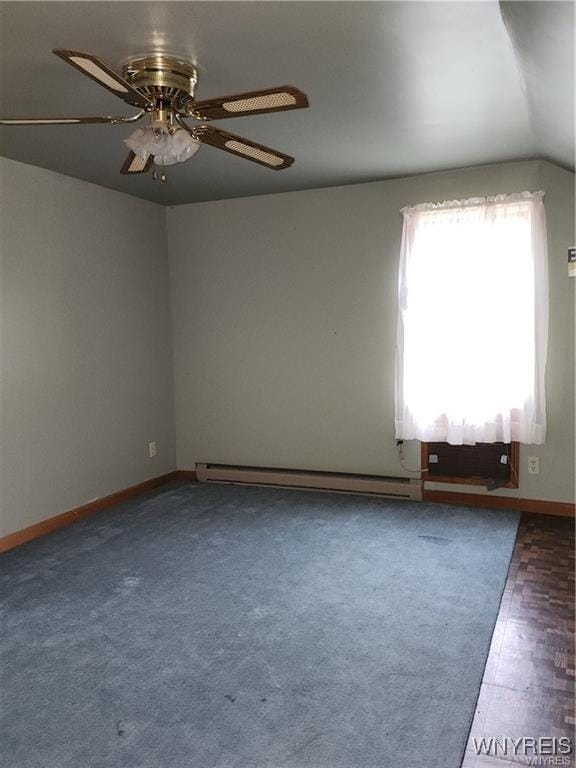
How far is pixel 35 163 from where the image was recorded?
3.85 metres

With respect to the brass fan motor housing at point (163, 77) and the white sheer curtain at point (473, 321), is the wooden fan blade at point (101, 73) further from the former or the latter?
the white sheer curtain at point (473, 321)

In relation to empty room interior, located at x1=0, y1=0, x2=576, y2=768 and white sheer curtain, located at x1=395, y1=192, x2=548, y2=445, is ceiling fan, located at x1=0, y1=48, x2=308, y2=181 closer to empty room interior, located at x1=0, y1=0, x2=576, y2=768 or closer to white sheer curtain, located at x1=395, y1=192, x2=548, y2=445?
empty room interior, located at x1=0, y1=0, x2=576, y2=768

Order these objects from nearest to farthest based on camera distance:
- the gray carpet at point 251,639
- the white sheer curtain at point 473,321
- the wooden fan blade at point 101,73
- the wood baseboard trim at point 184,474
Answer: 1. the wooden fan blade at point 101,73
2. the gray carpet at point 251,639
3. the white sheer curtain at point 473,321
4. the wood baseboard trim at point 184,474

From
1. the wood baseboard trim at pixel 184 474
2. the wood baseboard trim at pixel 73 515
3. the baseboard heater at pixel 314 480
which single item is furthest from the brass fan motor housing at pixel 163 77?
the wood baseboard trim at pixel 184 474

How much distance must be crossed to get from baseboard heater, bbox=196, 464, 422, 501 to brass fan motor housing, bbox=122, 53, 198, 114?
3.11 metres

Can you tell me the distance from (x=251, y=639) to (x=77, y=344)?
101 inches

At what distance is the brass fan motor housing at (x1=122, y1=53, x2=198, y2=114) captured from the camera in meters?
2.30

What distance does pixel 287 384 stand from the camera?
16.3 ft

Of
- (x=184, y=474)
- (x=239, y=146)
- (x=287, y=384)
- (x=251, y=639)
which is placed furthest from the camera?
(x=184, y=474)

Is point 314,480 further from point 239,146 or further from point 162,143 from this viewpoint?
point 162,143

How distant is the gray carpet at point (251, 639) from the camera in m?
1.96

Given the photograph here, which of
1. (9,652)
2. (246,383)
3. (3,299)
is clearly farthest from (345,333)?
(9,652)

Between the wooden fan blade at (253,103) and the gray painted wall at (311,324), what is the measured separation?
8.46 feet

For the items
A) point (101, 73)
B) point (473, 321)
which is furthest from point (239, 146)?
point (473, 321)
